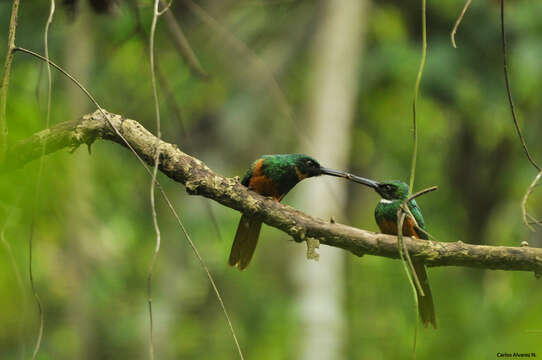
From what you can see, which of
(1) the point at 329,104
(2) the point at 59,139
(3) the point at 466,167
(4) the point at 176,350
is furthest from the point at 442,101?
(2) the point at 59,139

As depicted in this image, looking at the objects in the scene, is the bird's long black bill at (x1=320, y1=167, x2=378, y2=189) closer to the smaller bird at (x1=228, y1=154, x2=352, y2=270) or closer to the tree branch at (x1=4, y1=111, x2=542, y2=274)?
the smaller bird at (x1=228, y1=154, x2=352, y2=270)

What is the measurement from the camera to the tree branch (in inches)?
65.2

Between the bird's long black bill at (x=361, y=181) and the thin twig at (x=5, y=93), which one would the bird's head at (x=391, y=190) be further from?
the thin twig at (x=5, y=93)

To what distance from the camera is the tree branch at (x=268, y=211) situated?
65.2 inches

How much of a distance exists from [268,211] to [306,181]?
15.0 ft

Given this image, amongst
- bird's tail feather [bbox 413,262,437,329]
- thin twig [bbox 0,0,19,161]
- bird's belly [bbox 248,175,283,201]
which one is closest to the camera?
thin twig [bbox 0,0,19,161]

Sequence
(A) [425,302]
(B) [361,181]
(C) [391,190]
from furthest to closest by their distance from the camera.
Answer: (C) [391,190] < (B) [361,181] < (A) [425,302]

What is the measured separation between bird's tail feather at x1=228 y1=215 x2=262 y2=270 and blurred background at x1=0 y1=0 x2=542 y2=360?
2357mm

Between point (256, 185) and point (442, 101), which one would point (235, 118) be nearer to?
point (442, 101)

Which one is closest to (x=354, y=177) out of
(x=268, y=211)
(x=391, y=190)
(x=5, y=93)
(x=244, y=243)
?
(x=391, y=190)

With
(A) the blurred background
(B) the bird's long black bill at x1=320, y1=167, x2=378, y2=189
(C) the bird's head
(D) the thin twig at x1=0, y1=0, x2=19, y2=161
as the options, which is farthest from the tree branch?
(A) the blurred background

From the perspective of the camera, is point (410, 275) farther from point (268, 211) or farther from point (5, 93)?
point (5, 93)

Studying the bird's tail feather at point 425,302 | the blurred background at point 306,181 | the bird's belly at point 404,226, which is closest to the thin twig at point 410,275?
the bird's tail feather at point 425,302

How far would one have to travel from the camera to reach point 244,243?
2.33 m
